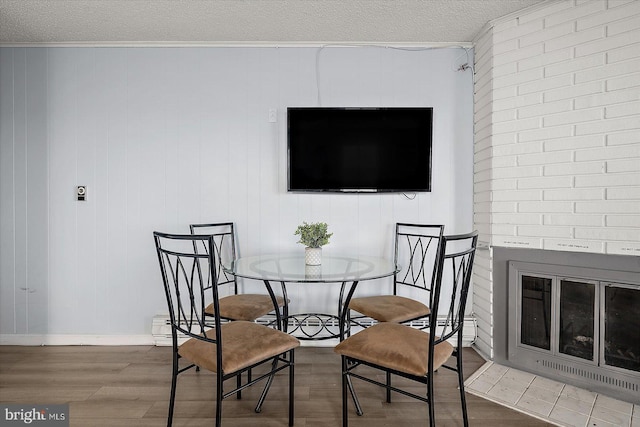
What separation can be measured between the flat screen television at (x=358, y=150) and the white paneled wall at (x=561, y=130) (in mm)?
498

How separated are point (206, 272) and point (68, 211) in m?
1.22

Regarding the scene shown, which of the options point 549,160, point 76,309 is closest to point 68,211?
point 76,309

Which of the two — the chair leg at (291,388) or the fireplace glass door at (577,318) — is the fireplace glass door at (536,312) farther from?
the chair leg at (291,388)

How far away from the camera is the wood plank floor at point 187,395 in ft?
6.24

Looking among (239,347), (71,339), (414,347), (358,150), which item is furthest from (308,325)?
(71,339)

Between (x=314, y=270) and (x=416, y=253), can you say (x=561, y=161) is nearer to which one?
(x=416, y=253)

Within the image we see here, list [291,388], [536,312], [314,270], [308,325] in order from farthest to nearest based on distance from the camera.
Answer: [308,325] < [536,312] < [314,270] < [291,388]

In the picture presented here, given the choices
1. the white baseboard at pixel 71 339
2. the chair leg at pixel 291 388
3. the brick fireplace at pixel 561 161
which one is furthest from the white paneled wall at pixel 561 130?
the white baseboard at pixel 71 339

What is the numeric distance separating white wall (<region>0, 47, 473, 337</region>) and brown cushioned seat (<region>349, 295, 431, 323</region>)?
580mm

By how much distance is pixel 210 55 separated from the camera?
289 centimetres

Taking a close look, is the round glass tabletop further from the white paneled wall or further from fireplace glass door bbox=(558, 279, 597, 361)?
fireplace glass door bbox=(558, 279, 597, 361)

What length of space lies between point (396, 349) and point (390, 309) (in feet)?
2.08

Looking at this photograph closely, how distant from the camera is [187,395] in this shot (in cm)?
212

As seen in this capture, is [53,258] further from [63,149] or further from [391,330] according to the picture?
[391,330]
